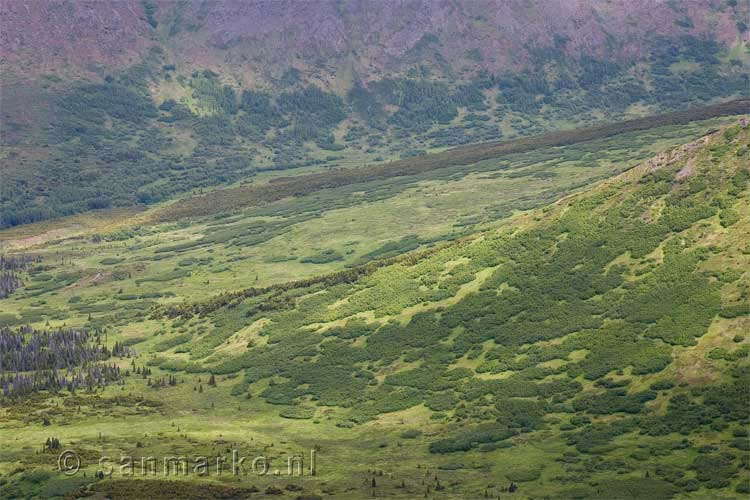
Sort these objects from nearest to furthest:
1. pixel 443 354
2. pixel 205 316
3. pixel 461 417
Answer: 1. pixel 461 417
2. pixel 443 354
3. pixel 205 316

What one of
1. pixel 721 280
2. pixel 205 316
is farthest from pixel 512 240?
pixel 205 316

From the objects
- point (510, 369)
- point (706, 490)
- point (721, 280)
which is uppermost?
point (721, 280)

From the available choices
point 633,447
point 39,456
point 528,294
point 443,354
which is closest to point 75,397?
point 39,456

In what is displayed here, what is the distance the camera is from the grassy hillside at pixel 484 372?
83688mm

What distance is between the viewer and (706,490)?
75.1 meters

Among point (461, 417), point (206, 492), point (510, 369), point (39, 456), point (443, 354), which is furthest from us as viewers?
point (443, 354)

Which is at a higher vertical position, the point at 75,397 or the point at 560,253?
the point at 560,253

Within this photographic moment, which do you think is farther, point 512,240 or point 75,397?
point 512,240

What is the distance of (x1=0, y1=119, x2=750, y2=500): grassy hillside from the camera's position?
83688mm

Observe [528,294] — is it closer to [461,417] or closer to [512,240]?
[512,240]

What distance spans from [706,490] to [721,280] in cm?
3098

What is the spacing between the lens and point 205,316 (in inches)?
6132

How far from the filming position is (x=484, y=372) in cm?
10862

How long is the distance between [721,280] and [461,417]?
82.8ft
